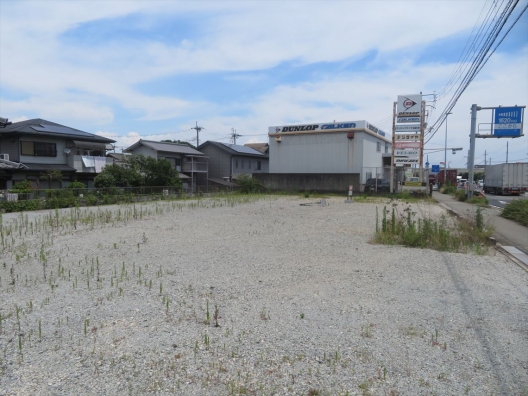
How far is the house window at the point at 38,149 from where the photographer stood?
2445cm

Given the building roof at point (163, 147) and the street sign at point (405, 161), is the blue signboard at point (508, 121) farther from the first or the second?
the building roof at point (163, 147)

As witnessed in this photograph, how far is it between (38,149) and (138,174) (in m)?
7.27

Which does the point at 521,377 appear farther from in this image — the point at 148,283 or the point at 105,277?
the point at 105,277

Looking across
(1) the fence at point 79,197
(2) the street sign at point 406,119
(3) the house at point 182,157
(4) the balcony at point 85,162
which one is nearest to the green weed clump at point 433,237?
(1) the fence at point 79,197

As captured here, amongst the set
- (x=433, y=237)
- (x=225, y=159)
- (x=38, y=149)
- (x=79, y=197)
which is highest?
(x=225, y=159)

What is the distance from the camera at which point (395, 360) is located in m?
3.24

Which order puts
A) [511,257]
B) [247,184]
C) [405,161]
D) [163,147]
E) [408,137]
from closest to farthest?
[511,257] < [408,137] < [405,161] < [247,184] < [163,147]

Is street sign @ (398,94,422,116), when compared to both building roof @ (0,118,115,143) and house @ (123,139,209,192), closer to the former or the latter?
house @ (123,139,209,192)

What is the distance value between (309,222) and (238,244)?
450 centimetres

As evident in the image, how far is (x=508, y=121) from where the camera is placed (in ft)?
68.3

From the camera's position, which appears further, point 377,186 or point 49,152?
point 377,186

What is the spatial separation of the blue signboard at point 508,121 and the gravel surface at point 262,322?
56.4 feet

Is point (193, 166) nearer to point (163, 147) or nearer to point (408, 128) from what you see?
point (163, 147)

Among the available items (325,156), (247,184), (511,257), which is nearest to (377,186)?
(325,156)
